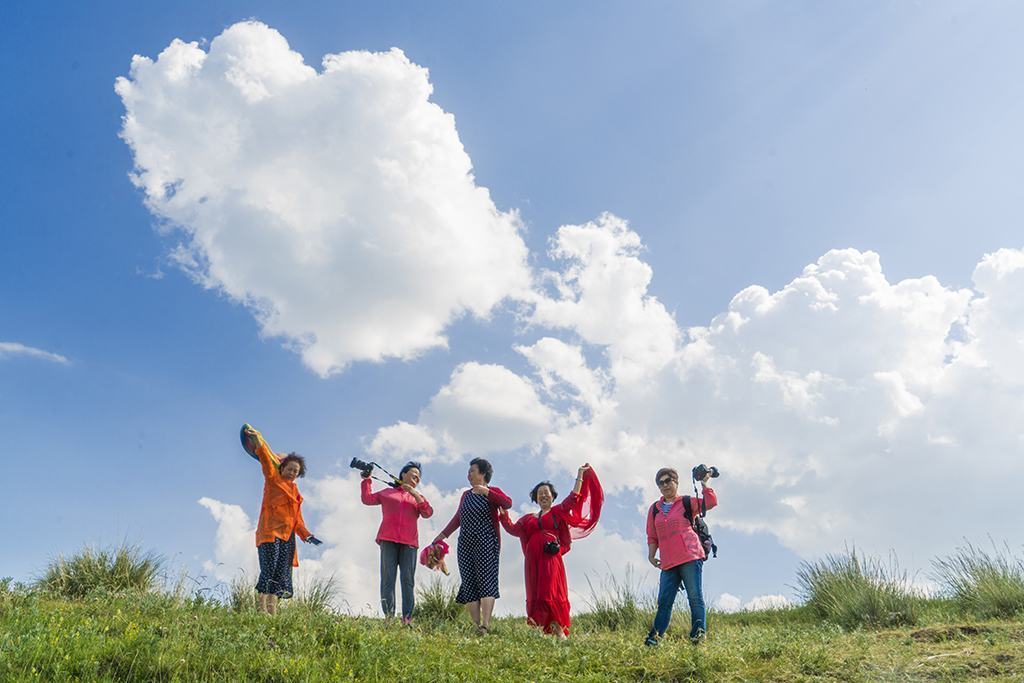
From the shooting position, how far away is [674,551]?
32.6 feet

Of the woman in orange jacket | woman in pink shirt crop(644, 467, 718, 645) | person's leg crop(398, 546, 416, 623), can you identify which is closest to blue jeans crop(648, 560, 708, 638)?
woman in pink shirt crop(644, 467, 718, 645)

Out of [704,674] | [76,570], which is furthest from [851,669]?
[76,570]

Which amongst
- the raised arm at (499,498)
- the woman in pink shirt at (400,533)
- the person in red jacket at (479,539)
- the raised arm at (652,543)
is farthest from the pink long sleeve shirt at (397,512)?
the raised arm at (652,543)

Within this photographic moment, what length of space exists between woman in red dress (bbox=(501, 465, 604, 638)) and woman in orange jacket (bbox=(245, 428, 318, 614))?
2749mm

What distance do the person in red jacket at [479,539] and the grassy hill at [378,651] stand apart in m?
0.42

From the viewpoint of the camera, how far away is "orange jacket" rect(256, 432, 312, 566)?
9977 millimetres

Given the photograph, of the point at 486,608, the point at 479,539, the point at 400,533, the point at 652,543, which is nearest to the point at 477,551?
the point at 479,539

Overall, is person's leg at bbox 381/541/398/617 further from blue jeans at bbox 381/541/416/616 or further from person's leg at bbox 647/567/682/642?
person's leg at bbox 647/567/682/642

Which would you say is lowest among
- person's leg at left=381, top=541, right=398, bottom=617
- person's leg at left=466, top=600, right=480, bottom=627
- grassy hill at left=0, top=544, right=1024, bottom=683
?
grassy hill at left=0, top=544, right=1024, bottom=683

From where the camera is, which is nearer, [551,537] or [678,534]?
[678,534]

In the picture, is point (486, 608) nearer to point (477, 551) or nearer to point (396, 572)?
point (477, 551)

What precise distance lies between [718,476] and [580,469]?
187 centimetres

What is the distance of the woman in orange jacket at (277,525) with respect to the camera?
9.81m

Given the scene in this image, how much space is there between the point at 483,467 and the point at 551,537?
4.29ft
